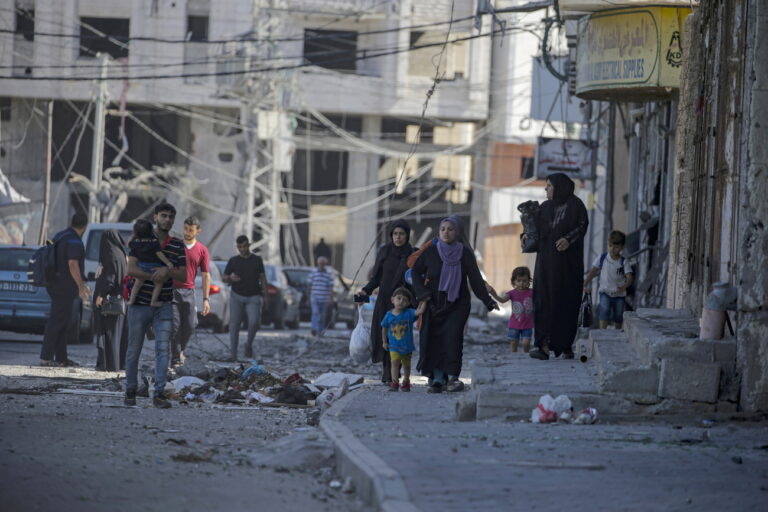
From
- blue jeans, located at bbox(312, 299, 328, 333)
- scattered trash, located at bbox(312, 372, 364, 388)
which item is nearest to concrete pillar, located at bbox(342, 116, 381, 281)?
blue jeans, located at bbox(312, 299, 328, 333)

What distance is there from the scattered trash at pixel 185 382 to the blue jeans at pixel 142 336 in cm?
135

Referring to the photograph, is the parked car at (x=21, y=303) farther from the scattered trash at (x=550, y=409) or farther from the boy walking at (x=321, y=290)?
the scattered trash at (x=550, y=409)

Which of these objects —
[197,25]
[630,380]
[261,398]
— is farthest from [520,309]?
[197,25]

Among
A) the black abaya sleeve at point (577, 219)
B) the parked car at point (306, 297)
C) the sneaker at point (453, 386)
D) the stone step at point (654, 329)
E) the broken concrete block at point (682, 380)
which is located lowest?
the parked car at point (306, 297)

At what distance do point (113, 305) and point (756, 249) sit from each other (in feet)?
25.1

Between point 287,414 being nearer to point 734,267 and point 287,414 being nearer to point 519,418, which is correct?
point 519,418

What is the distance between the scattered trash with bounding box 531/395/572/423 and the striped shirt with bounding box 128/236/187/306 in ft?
12.3

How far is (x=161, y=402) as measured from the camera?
38.8 ft

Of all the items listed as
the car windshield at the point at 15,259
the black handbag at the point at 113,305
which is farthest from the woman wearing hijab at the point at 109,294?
the car windshield at the point at 15,259

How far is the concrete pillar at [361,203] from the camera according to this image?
4950 cm

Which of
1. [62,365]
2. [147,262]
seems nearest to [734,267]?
[147,262]

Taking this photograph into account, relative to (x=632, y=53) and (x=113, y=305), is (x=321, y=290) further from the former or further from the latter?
(x=113, y=305)

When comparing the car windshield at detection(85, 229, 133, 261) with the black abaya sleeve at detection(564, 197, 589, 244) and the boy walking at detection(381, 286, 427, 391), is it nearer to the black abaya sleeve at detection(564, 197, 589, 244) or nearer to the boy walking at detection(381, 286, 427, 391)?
the boy walking at detection(381, 286, 427, 391)

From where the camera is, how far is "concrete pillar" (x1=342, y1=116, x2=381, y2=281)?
49.5 m
